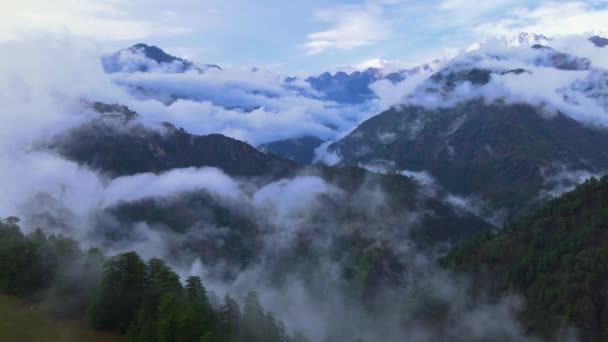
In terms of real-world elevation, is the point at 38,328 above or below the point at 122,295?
below

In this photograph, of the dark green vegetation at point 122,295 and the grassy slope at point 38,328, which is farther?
the grassy slope at point 38,328

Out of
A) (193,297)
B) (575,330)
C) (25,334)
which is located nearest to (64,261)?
(25,334)

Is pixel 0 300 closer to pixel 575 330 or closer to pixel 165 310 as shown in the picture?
pixel 165 310

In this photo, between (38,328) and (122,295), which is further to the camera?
(122,295)

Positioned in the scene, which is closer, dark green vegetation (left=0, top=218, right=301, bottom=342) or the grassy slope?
dark green vegetation (left=0, top=218, right=301, bottom=342)
